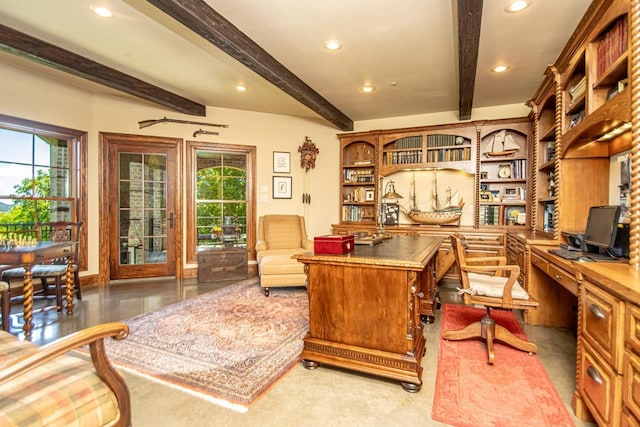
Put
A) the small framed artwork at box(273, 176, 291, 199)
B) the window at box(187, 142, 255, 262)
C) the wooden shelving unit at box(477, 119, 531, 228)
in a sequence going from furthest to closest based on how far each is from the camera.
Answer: the small framed artwork at box(273, 176, 291, 199) < the window at box(187, 142, 255, 262) < the wooden shelving unit at box(477, 119, 531, 228)

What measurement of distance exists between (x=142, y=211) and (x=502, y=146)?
5318 mm

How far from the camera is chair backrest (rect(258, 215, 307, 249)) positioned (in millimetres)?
4941

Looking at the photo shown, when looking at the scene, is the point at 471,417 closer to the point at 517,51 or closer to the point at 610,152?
the point at 610,152

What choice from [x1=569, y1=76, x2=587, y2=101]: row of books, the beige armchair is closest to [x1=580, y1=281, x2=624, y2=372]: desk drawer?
[x1=569, y1=76, x2=587, y2=101]: row of books

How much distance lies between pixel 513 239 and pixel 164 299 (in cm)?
415

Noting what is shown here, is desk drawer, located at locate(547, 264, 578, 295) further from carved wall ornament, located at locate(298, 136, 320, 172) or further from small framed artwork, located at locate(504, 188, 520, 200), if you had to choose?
carved wall ornament, located at locate(298, 136, 320, 172)

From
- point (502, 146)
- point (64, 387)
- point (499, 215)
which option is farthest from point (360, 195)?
point (64, 387)

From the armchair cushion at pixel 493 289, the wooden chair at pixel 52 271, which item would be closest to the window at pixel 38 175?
the wooden chair at pixel 52 271

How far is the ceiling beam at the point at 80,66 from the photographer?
9.61 feet

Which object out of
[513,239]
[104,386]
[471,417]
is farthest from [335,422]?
[513,239]

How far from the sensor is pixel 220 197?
523cm

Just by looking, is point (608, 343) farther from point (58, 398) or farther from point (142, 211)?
point (142, 211)

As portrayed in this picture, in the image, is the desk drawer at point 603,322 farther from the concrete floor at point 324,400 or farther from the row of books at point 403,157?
the row of books at point 403,157

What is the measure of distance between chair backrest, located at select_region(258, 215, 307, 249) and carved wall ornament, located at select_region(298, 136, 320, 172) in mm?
1008
